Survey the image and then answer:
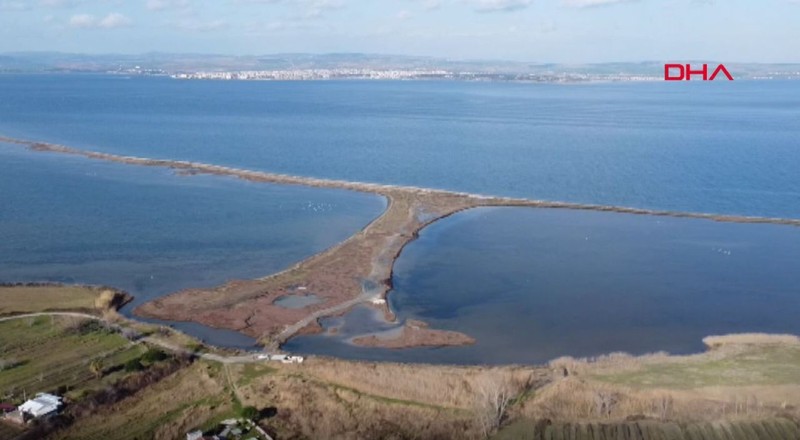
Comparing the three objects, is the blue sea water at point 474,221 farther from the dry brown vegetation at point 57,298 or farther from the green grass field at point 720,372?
the green grass field at point 720,372

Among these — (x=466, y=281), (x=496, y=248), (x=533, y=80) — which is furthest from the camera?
(x=533, y=80)

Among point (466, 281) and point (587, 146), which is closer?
point (466, 281)

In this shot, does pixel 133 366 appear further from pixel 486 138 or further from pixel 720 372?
pixel 486 138

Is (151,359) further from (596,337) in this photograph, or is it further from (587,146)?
(587,146)

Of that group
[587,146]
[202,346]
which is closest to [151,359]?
[202,346]

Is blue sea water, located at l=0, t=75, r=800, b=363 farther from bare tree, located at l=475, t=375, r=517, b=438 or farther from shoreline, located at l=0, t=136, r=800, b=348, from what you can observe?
bare tree, located at l=475, t=375, r=517, b=438

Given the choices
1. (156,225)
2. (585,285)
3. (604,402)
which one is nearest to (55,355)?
(604,402)

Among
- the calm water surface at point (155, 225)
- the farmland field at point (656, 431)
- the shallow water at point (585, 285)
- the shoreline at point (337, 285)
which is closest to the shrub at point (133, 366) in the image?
the shoreline at point (337, 285)
